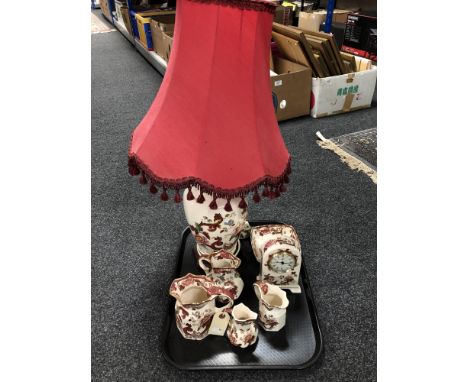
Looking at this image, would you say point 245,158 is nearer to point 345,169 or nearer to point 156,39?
point 345,169

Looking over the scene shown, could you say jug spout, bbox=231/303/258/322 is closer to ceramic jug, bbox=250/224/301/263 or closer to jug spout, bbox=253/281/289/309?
jug spout, bbox=253/281/289/309

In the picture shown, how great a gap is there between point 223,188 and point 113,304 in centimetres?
63

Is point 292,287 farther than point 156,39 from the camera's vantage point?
No

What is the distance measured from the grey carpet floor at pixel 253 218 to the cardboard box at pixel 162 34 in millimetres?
873

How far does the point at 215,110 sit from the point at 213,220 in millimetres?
295

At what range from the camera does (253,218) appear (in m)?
1.43

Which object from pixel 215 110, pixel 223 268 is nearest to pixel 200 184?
pixel 215 110

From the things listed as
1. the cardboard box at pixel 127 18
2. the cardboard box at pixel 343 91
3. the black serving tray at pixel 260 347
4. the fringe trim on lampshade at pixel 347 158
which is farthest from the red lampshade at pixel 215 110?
the cardboard box at pixel 127 18

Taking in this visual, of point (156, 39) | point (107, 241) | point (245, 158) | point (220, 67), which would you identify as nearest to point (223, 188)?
point (245, 158)

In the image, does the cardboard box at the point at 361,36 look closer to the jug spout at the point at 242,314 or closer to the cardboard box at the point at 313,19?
the cardboard box at the point at 313,19

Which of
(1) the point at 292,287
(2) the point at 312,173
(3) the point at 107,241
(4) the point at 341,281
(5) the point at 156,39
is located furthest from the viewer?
(5) the point at 156,39

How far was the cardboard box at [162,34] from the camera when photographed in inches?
104

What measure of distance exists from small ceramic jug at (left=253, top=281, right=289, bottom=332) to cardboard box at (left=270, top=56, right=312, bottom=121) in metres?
1.31

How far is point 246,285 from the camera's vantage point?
1063mm
